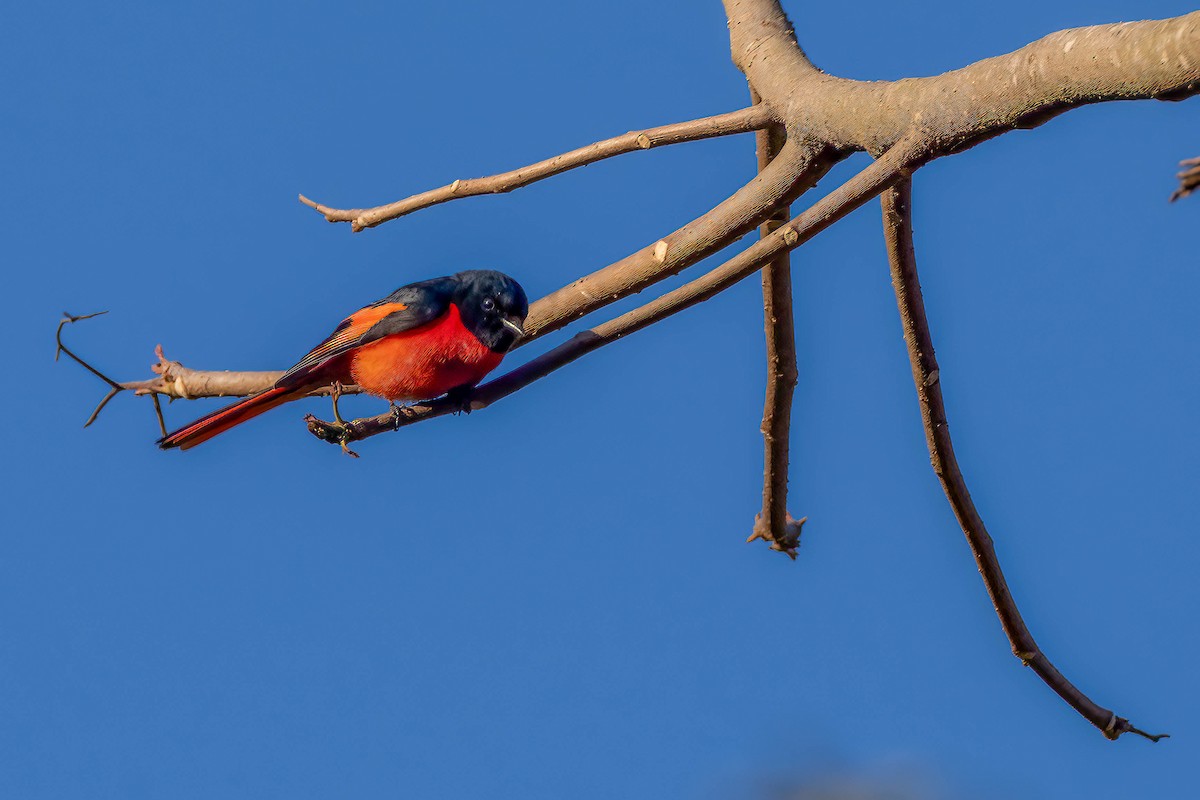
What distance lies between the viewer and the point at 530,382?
4766mm

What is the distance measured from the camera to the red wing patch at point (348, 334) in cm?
618

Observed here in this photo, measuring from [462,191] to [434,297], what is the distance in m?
1.95

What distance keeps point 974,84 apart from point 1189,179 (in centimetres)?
185

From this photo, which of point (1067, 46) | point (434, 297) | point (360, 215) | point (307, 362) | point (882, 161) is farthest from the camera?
point (434, 297)

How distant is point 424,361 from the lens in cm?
623

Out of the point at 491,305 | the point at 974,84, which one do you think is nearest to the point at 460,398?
the point at 491,305

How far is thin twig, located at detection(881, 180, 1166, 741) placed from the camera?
4738 millimetres

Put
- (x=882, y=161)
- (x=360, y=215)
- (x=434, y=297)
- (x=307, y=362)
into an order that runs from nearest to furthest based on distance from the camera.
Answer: (x=882, y=161) → (x=360, y=215) → (x=307, y=362) → (x=434, y=297)

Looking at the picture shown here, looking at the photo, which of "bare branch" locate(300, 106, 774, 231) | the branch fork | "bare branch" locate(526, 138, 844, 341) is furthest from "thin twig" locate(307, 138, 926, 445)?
"bare branch" locate(300, 106, 774, 231)

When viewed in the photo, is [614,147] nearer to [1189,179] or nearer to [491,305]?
[491,305]

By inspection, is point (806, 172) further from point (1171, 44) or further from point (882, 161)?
point (1171, 44)

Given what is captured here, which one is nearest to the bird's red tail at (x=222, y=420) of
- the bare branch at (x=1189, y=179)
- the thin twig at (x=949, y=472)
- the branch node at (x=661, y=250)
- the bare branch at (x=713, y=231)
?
the bare branch at (x=713, y=231)

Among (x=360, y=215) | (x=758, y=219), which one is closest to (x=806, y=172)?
(x=758, y=219)

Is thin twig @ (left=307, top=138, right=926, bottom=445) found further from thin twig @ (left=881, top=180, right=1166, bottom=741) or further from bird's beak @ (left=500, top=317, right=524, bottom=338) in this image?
thin twig @ (left=881, top=180, right=1166, bottom=741)
